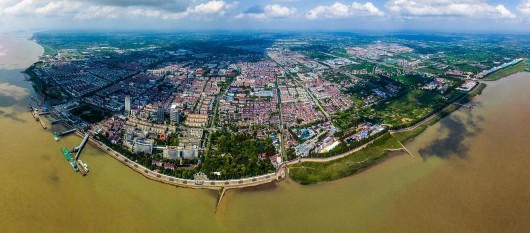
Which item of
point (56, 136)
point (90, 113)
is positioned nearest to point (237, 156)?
point (56, 136)

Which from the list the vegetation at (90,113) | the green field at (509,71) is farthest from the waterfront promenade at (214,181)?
the green field at (509,71)

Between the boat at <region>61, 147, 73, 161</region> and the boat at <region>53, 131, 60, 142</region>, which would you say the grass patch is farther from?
the boat at <region>53, 131, 60, 142</region>

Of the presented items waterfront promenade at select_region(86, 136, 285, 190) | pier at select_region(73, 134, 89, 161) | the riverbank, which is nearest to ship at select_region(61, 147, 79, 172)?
Answer: pier at select_region(73, 134, 89, 161)

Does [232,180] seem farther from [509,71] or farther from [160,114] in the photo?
[509,71]

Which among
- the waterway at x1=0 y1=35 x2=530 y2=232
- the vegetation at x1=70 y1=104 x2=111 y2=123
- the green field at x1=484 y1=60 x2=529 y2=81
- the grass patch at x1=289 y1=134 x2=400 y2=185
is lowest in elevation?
the waterway at x1=0 y1=35 x2=530 y2=232

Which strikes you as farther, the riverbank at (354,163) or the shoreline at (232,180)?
the riverbank at (354,163)

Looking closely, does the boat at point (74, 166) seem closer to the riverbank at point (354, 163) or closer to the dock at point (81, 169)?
the dock at point (81, 169)
